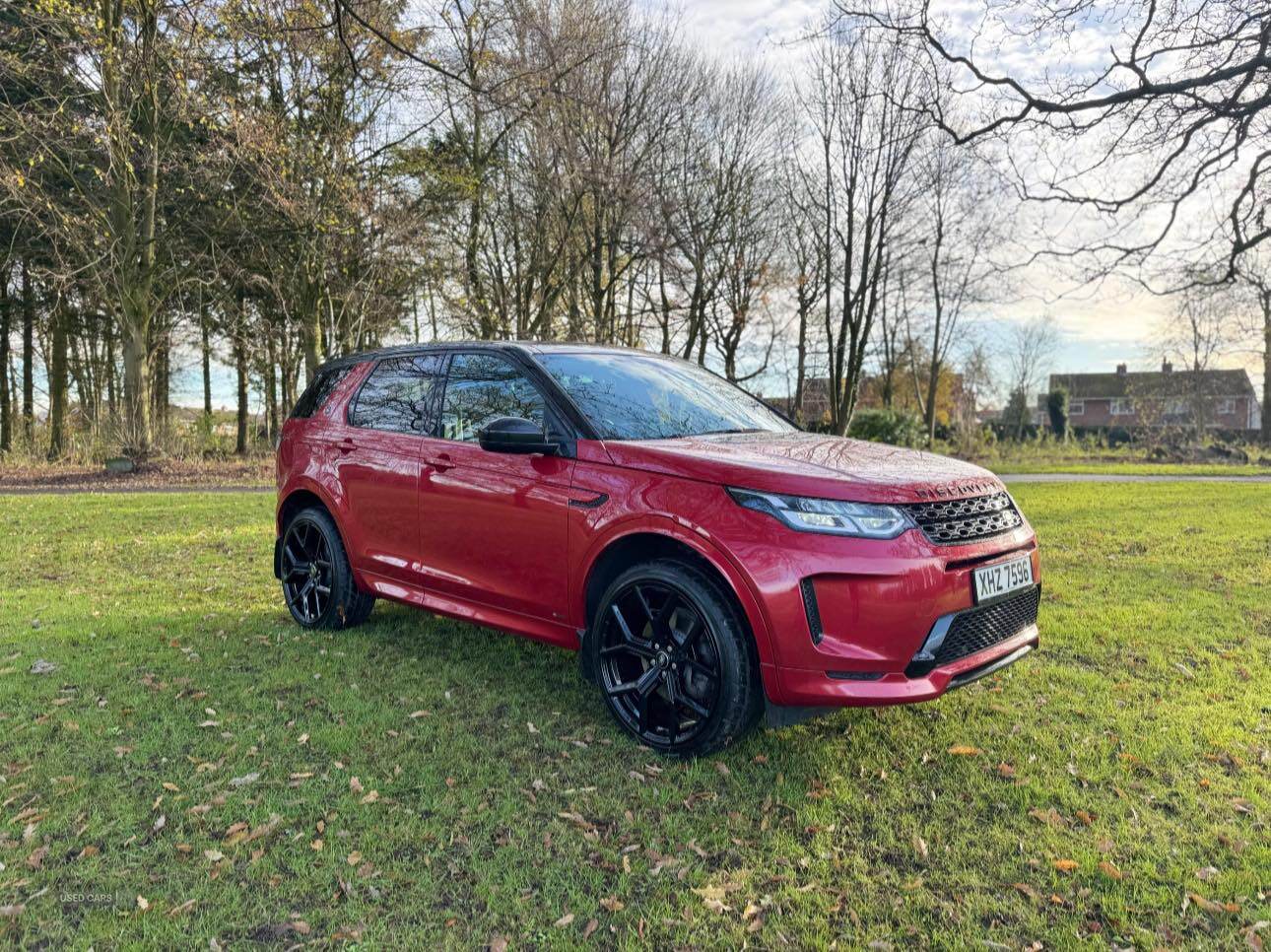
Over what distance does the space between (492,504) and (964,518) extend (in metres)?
2.14

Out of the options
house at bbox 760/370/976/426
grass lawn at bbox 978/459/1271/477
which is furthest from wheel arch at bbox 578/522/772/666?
house at bbox 760/370/976/426

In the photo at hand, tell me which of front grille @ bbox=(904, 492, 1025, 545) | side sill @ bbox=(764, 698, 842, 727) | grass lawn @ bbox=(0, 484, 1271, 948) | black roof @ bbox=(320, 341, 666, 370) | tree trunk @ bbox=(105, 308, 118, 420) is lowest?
grass lawn @ bbox=(0, 484, 1271, 948)

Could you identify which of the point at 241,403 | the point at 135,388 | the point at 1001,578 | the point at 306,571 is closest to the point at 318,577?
the point at 306,571

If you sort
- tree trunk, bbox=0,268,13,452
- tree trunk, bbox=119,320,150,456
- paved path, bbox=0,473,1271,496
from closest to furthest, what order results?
paved path, bbox=0,473,1271,496 → tree trunk, bbox=119,320,150,456 → tree trunk, bbox=0,268,13,452

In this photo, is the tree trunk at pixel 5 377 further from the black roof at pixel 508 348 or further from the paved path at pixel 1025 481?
the black roof at pixel 508 348

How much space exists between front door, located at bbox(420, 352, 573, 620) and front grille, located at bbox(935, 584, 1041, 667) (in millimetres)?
1635

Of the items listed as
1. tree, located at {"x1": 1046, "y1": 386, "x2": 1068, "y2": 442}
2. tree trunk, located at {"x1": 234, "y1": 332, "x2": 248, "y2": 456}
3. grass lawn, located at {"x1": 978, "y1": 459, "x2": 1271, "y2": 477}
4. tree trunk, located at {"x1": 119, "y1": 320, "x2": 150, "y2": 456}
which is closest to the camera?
tree trunk, located at {"x1": 119, "y1": 320, "x2": 150, "y2": 456}

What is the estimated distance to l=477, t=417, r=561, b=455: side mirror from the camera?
3.42m

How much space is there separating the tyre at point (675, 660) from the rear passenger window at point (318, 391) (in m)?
2.78

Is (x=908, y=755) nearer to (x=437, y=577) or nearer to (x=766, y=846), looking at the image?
(x=766, y=846)

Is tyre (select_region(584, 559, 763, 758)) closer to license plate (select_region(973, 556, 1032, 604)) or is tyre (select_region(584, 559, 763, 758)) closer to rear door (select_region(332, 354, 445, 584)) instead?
license plate (select_region(973, 556, 1032, 604))

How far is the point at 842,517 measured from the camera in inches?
112

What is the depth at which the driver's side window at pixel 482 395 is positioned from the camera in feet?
12.6

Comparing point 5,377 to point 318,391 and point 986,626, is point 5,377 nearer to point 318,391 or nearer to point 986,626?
point 318,391
